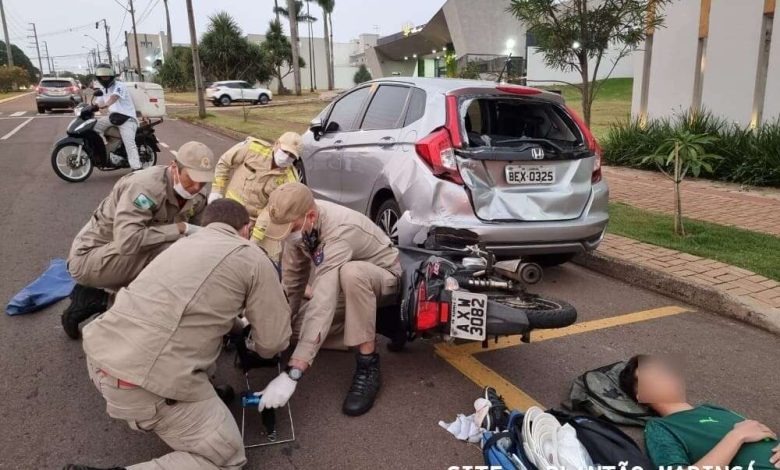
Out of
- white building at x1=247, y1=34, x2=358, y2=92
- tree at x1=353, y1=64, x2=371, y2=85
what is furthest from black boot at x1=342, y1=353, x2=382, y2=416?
white building at x1=247, y1=34, x2=358, y2=92

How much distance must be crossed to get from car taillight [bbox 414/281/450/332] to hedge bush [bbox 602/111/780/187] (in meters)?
6.79

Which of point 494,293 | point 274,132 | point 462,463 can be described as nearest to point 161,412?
point 462,463

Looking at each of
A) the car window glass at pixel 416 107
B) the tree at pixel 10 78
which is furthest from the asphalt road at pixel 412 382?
the tree at pixel 10 78

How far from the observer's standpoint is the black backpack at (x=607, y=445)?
89.1 inches

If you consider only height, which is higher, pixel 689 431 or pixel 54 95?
pixel 54 95

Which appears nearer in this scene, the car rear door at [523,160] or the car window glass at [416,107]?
the car rear door at [523,160]

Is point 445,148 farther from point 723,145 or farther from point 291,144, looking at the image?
point 723,145

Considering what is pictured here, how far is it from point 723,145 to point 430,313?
7.44m

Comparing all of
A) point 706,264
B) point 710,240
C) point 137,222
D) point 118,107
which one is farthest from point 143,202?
point 118,107

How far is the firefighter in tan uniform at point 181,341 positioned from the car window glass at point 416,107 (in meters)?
2.43

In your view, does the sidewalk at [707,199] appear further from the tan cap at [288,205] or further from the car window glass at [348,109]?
the tan cap at [288,205]

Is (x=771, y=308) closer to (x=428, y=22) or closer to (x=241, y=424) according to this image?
(x=241, y=424)

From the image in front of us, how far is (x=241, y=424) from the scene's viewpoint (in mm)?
2887

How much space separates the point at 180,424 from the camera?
7.66ft
